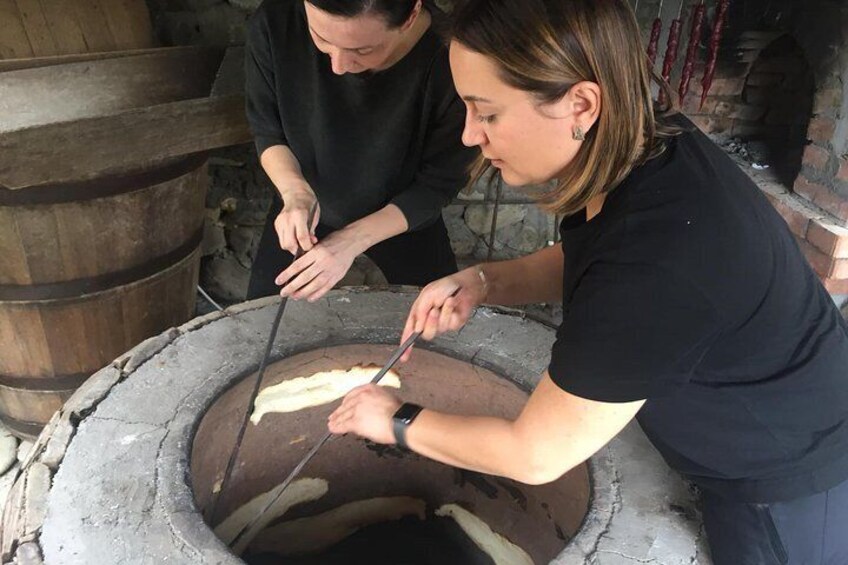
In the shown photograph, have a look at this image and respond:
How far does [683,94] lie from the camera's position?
280 centimetres

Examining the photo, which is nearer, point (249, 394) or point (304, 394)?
point (249, 394)

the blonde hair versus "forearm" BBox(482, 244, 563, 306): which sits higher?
the blonde hair

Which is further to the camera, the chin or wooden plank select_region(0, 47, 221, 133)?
wooden plank select_region(0, 47, 221, 133)

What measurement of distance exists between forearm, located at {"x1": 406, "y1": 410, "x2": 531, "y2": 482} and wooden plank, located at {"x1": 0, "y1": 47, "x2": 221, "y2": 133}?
154cm

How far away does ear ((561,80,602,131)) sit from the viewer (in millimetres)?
935

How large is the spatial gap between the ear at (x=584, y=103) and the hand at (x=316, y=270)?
0.76 meters

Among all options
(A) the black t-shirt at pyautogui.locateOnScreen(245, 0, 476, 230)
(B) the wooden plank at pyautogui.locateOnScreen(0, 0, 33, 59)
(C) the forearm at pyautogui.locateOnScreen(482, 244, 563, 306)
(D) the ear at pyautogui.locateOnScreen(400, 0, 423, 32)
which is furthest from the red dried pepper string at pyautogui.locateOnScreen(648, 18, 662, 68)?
(B) the wooden plank at pyautogui.locateOnScreen(0, 0, 33, 59)

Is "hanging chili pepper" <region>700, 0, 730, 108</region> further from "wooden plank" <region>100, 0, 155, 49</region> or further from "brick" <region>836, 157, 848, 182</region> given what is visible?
"wooden plank" <region>100, 0, 155, 49</region>

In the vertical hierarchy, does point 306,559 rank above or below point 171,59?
below

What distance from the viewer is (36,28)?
2121 millimetres

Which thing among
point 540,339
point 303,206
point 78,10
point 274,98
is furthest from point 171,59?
point 540,339

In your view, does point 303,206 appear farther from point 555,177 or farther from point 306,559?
point 306,559

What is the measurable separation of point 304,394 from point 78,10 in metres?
1.34

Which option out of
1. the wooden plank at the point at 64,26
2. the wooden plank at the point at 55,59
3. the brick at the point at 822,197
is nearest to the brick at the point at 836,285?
the brick at the point at 822,197
